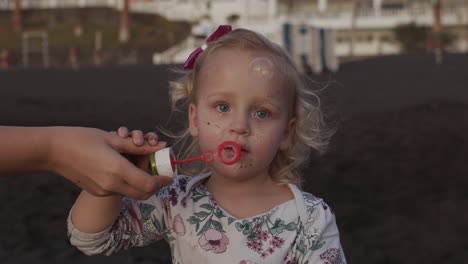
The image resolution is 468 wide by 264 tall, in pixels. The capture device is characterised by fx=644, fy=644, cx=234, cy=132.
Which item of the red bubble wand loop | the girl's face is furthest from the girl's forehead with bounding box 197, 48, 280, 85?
the red bubble wand loop

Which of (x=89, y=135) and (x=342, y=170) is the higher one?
(x=89, y=135)

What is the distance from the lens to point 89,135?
1.61 metres

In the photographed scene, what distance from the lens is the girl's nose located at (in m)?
1.93

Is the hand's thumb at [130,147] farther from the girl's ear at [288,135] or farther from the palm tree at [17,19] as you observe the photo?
the palm tree at [17,19]

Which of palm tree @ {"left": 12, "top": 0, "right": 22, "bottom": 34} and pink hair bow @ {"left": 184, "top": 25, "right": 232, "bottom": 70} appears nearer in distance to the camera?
pink hair bow @ {"left": 184, "top": 25, "right": 232, "bottom": 70}

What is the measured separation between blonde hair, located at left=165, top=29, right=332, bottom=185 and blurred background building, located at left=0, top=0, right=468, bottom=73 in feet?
97.5

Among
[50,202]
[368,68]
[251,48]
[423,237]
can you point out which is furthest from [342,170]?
[368,68]

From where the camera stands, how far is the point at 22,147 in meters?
1.57

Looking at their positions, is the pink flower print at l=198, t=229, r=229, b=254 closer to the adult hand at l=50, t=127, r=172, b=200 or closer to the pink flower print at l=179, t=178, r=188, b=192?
the pink flower print at l=179, t=178, r=188, b=192

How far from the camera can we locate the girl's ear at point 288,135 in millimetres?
2241

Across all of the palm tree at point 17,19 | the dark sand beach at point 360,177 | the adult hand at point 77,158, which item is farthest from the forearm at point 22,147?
the palm tree at point 17,19

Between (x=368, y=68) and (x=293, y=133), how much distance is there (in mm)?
17167

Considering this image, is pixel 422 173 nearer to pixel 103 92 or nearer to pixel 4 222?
pixel 4 222

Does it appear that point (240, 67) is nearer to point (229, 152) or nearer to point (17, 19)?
point (229, 152)
